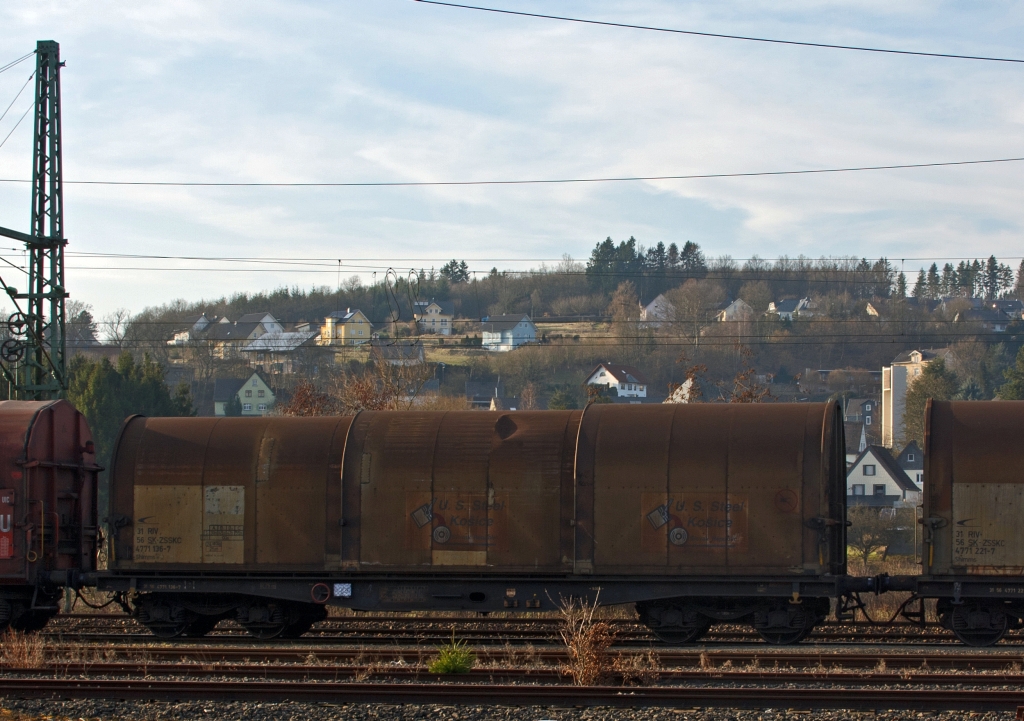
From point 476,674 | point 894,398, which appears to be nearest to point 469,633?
point 476,674

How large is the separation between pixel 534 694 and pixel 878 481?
234 feet

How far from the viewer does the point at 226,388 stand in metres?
92.0

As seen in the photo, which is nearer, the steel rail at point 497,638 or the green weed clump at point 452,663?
the green weed clump at point 452,663

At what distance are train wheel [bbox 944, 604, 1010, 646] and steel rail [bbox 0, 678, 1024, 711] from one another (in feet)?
11.6

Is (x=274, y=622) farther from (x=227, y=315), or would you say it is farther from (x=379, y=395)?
(x=227, y=315)

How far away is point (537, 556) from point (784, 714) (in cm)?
507

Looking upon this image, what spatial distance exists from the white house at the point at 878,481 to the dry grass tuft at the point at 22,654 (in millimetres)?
67622

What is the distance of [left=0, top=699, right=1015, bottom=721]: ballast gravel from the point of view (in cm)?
1005

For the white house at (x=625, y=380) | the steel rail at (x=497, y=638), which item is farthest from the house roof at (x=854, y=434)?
the steel rail at (x=497, y=638)

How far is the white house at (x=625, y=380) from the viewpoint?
10338 cm

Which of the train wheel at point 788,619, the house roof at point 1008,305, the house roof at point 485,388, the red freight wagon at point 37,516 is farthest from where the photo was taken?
the house roof at point 1008,305

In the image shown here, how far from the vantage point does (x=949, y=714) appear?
10.1 meters

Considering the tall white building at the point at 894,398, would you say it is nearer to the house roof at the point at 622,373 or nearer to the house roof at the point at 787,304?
the house roof at the point at 622,373

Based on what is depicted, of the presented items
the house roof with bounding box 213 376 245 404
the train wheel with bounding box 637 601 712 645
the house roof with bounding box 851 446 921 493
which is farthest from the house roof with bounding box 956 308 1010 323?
the train wheel with bounding box 637 601 712 645
